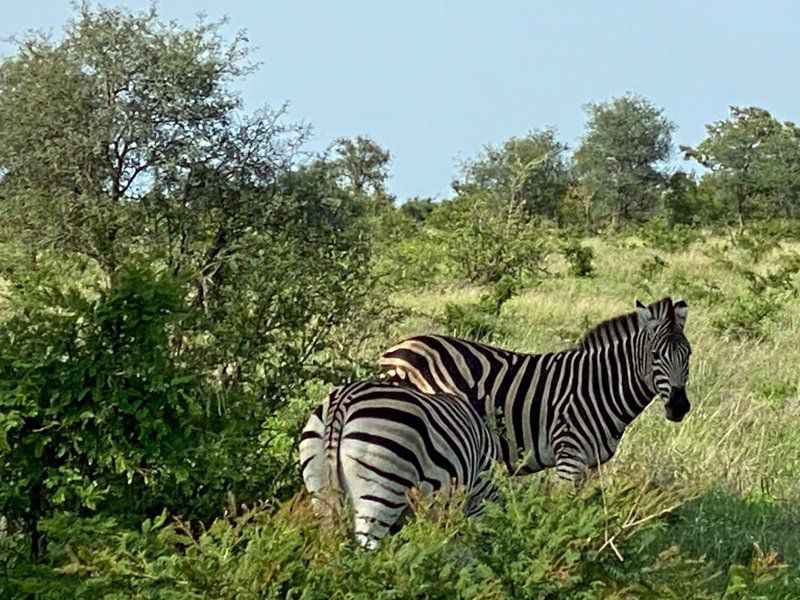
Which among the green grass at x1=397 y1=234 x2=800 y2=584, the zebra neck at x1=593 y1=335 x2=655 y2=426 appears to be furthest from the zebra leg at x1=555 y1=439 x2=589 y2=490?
the zebra neck at x1=593 y1=335 x2=655 y2=426

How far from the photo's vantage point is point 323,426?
15.6 ft

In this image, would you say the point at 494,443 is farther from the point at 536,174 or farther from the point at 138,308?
the point at 536,174

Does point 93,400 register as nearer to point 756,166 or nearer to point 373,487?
point 373,487

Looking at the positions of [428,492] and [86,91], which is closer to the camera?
[428,492]

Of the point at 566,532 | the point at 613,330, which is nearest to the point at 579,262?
the point at 613,330

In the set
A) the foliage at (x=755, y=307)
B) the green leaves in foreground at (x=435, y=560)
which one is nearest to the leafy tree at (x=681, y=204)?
the foliage at (x=755, y=307)

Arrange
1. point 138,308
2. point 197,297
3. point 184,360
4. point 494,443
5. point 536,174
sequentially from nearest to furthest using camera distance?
point 138,308 → point 184,360 → point 494,443 → point 197,297 → point 536,174

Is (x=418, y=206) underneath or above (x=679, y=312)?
above

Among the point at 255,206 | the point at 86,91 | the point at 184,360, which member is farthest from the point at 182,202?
the point at 184,360

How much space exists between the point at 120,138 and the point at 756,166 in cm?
4125

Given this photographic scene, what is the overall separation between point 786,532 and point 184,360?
3363mm

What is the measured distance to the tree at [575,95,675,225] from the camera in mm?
47969

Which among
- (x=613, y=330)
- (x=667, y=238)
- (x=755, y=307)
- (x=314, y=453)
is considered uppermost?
(x=667, y=238)

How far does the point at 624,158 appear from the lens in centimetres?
5053
